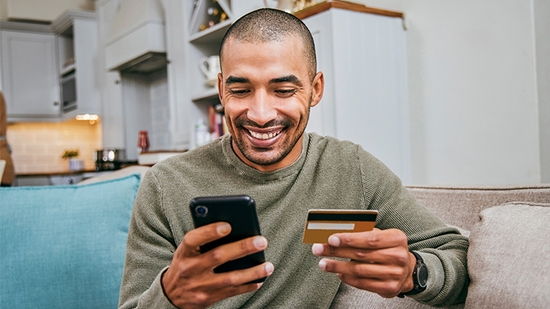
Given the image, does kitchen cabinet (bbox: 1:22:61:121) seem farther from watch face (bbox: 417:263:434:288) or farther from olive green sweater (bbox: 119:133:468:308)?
watch face (bbox: 417:263:434:288)

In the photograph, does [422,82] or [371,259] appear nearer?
[371,259]

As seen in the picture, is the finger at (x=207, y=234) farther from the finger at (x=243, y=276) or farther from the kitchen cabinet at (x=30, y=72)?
the kitchen cabinet at (x=30, y=72)

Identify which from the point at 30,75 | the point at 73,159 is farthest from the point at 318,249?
the point at 30,75

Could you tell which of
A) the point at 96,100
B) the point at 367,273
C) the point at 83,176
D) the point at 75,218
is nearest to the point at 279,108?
the point at 367,273

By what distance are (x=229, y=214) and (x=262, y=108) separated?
1.25 feet

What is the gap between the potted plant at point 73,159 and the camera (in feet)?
→ 18.7

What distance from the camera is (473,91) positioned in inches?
87.7

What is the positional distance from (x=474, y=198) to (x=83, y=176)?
4.31 m

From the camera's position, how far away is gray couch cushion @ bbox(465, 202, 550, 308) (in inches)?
31.8

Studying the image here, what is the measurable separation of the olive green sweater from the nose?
12 cm

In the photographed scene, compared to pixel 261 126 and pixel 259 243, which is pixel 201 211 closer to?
pixel 259 243

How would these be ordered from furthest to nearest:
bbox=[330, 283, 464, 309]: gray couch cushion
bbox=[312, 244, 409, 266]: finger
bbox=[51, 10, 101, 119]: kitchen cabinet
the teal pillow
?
bbox=[51, 10, 101, 119]: kitchen cabinet < the teal pillow < bbox=[330, 283, 464, 309]: gray couch cushion < bbox=[312, 244, 409, 266]: finger

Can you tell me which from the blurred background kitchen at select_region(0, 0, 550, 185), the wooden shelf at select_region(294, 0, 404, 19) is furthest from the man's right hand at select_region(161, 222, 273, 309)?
the wooden shelf at select_region(294, 0, 404, 19)

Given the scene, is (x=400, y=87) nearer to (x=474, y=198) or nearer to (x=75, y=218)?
(x=474, y=198)
